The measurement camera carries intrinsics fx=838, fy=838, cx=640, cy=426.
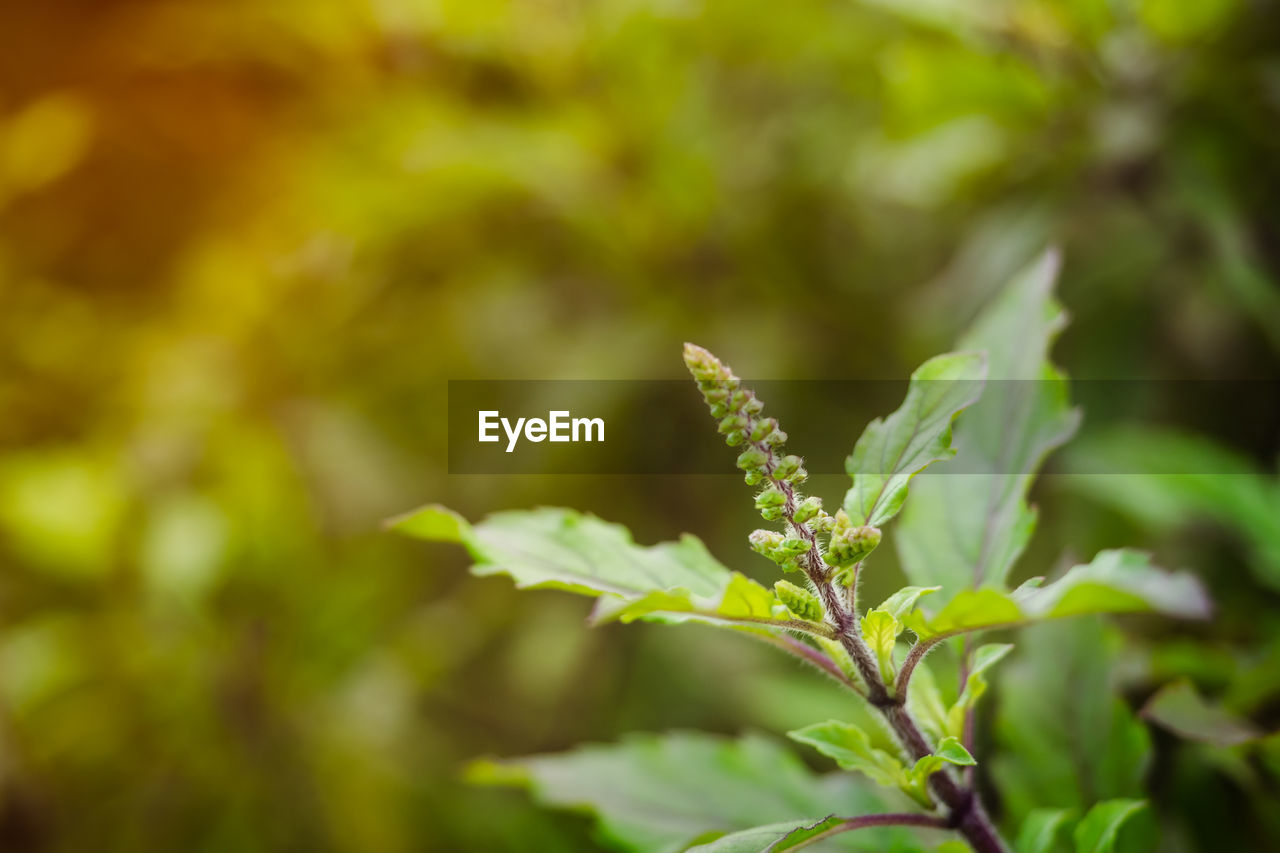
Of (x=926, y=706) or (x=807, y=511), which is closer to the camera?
(x=807, y=511)

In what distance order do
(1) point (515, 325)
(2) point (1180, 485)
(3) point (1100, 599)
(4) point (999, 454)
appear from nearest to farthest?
1. (3) point (1100, 599)
2. (4) point (999, 454)
3. (2) point (1180, 485)
4. (1) point (515, 325)

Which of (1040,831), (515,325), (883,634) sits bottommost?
(1040,831)

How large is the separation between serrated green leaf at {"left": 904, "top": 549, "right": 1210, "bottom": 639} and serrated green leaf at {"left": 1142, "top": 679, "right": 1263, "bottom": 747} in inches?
9.7

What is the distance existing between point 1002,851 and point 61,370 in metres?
1.70

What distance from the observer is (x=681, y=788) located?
58 centimetres

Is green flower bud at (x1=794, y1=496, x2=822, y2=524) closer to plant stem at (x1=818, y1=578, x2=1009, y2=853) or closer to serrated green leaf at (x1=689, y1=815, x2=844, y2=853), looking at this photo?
plant stem at (x1=818, y1=578, x2=1009, y2=853)

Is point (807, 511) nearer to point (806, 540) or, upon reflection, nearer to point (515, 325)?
point (806, 540)

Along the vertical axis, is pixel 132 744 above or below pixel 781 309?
below

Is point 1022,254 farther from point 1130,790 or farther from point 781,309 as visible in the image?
point 1130,790

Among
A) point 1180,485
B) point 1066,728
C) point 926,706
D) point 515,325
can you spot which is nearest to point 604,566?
point 926,706

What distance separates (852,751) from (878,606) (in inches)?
3.3

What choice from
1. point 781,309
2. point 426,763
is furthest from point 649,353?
point 426,763

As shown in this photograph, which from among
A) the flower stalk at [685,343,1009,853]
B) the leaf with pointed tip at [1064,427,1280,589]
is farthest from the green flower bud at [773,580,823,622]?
the leaf with pointed tip at [1064,427,1280,589]

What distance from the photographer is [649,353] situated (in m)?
1.16
